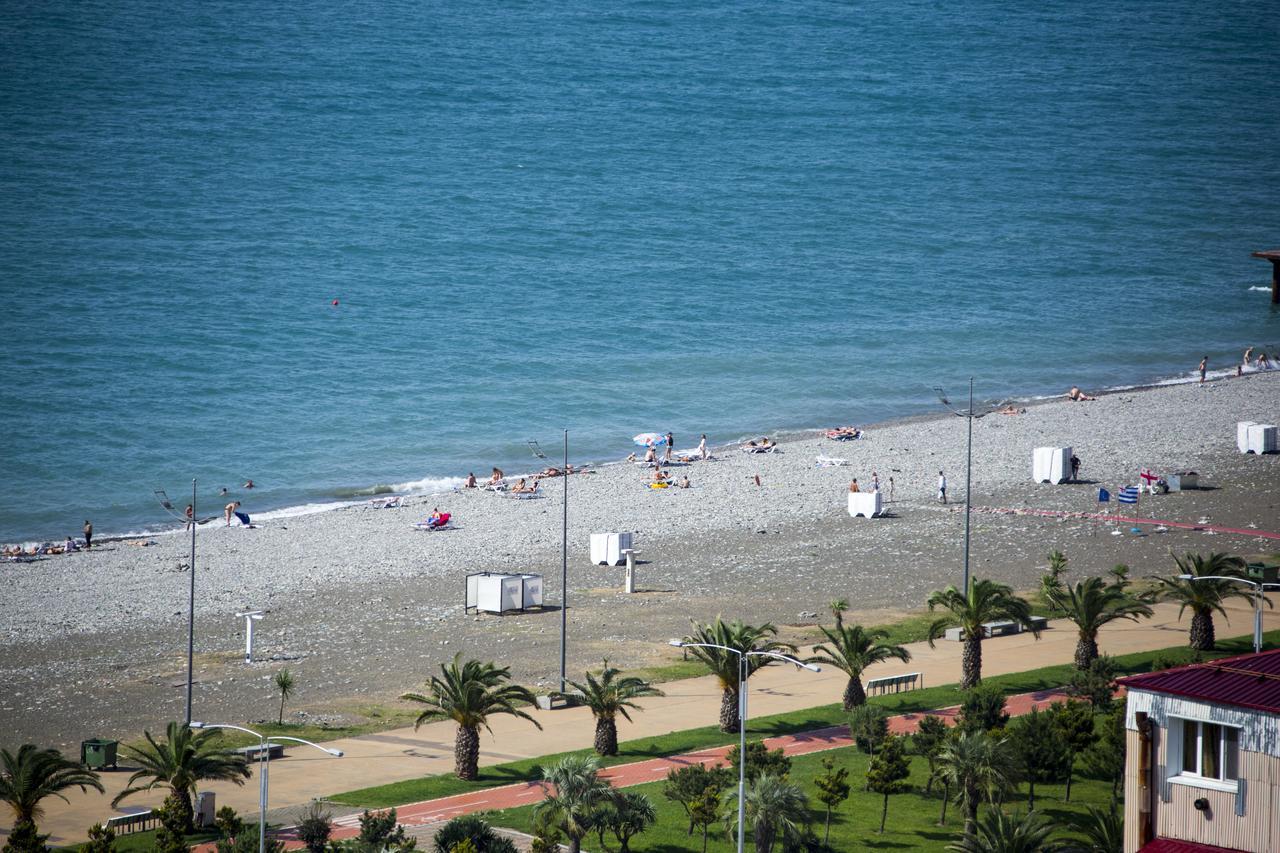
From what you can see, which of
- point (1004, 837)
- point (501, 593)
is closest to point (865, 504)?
point (501, 593)

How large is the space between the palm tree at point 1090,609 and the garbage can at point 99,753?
69.9ft

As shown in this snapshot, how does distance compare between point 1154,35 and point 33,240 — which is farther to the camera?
point 1154,35

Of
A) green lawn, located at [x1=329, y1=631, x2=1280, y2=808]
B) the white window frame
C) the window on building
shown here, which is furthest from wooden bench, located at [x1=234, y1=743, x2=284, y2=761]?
the window on building

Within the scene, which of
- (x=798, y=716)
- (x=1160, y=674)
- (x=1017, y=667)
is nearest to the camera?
(x=1160, y=674)

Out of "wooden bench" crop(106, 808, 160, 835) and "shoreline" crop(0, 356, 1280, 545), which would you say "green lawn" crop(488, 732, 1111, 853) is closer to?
"wooden bench" crop(106, 808, 160, 835)

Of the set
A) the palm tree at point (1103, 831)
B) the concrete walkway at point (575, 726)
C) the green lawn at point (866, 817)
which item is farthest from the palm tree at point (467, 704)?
the palm tree at point (1103, 831)

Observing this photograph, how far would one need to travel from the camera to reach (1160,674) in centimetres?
1922

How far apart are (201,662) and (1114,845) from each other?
974 inches

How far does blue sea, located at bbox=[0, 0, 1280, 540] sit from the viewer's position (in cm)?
8112

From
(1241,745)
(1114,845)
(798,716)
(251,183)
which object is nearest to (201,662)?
(798,716)

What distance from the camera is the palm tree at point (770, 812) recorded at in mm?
23500

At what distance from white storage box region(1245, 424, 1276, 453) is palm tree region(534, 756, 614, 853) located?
1714 inches

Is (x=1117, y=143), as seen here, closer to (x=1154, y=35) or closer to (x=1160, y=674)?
(x=1154, y=35)

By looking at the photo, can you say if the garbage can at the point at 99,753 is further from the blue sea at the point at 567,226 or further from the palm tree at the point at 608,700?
the blue sea at the point at 567,226
